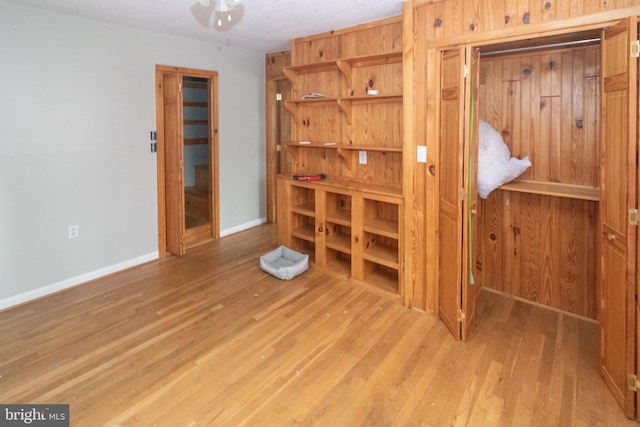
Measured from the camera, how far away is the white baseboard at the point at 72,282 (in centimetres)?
321

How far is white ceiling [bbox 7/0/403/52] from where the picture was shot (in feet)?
10.1

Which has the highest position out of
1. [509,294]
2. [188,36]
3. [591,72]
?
[188,36]

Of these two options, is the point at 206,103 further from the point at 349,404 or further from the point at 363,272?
the point at 349,404

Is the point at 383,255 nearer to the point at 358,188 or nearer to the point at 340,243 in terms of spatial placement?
the point at 340,243

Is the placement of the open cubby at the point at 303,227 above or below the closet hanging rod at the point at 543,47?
below

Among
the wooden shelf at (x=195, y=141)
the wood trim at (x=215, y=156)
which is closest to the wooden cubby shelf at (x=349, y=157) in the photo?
the wood trim at (x=215, y=156)

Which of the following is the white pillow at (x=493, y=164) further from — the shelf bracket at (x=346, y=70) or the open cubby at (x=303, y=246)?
the open cubby at (x=303, y=246)

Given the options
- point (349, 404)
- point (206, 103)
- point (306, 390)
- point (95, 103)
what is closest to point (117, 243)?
point (95, 103)

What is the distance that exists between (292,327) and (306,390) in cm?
70

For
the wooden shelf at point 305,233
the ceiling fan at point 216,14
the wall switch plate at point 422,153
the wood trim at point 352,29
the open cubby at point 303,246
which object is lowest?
the open cubby at point 303,246

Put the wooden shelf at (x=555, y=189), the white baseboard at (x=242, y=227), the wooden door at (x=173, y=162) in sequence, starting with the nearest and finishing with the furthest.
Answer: the wooden shelf at (x=555, y=189), the wooden door at (x=173, y=162), the white baseboard at (x=242, y=227)

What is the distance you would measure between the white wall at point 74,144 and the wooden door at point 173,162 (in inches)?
7.7

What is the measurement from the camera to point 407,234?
10.3 feet
